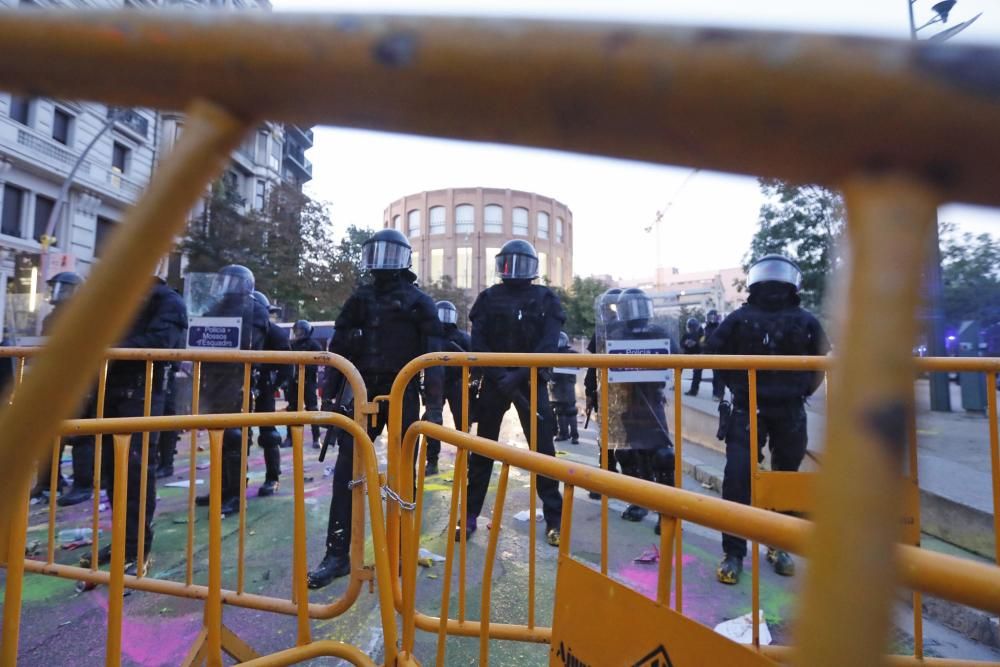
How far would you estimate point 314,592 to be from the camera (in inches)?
112

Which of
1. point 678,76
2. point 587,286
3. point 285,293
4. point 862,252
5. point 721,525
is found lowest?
point 721,525

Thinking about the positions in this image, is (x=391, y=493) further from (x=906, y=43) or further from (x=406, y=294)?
(x=906, y=43)

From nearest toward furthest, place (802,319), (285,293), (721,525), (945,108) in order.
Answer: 1. (945,108)
2. (721,525)
3. (802,319)
4. (285,293)

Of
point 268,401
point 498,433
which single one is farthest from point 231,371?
point 498,433

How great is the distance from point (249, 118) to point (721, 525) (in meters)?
0.98

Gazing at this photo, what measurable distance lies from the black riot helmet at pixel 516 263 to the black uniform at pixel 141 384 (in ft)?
7.65

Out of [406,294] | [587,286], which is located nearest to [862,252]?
[406,294]

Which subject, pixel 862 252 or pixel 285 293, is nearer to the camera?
pixel 862 252

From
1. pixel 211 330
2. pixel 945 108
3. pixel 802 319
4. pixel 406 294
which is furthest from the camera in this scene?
pixel 211 330

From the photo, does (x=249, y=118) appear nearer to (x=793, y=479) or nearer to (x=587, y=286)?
(x=793, y=479)

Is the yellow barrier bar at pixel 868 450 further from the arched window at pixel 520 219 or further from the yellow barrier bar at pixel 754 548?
the arched window at pixel 520 219

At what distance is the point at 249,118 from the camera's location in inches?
20.2

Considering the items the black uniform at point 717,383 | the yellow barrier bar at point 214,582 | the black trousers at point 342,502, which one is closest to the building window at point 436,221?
the black uniform at point 717,383

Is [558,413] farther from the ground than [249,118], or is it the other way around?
[249,118]
